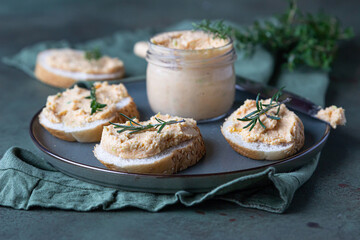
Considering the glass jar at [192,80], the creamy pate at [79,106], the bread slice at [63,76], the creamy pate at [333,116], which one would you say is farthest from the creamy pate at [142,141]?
the bread slice at [63,76]

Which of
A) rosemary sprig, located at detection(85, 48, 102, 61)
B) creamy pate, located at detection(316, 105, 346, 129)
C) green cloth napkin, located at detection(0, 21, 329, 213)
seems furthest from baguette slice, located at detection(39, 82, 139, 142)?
rosemary sprig, located at detection(85, 48, 102, 61)

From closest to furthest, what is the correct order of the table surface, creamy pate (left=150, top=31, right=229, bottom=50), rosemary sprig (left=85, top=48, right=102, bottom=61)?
the table surface → creamy pate (left=150, top=31, right=229, bottom=50) → rosemary sprig (left=85, top=48, right=102, bottom=61)

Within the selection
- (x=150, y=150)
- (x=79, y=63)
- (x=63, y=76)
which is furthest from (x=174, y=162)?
(x=79, y=63)

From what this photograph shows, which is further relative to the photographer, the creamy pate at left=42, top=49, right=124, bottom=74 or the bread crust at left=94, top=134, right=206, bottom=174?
the creamy pate at left=42, top=49, right=124, bottom=74

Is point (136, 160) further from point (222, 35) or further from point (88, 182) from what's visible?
point (222, 35)

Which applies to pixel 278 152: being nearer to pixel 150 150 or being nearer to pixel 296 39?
pixel 150 150

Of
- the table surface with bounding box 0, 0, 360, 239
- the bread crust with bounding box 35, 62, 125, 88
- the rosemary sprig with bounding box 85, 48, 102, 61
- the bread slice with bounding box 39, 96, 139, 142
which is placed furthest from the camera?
the rosemary sprig with bounding box 85, 48, 102, 61

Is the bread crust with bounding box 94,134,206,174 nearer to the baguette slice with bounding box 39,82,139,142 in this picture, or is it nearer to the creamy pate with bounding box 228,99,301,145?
the creamy pate with bounding box 228,99,301,145
